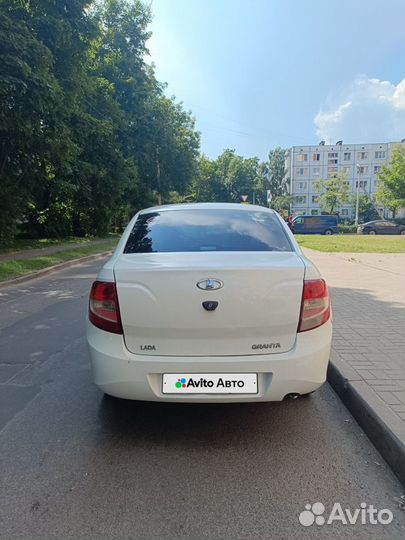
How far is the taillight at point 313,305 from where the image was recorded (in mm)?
2950

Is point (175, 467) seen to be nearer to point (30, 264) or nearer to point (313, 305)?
point (313, 305)

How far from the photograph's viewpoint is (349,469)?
2754mm

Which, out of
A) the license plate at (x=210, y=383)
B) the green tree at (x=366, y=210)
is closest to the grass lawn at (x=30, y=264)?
the license plate at (x=210, y=383)

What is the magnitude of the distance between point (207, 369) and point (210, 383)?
100mm

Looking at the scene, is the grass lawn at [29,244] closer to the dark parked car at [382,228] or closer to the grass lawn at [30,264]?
the grass lawn at [30,264]

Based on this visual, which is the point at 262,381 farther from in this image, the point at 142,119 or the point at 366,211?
the point at 366,211

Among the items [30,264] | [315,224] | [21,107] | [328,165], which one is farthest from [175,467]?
[328,165]

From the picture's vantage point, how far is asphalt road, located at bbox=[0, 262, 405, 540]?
2.24m

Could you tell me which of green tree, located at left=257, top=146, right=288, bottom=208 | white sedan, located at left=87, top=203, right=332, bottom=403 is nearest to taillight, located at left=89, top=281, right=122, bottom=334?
white sedan, located at left=87, top=203, right=332, bottom=403

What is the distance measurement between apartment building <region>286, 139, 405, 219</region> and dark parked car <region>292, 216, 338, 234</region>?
50.2 meters

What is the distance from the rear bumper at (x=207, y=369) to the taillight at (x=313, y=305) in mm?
68

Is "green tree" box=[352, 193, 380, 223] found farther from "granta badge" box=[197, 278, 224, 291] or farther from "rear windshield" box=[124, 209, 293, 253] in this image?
"granta badge" box=[197, 278, 224, 291]

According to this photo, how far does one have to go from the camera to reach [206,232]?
3678mm

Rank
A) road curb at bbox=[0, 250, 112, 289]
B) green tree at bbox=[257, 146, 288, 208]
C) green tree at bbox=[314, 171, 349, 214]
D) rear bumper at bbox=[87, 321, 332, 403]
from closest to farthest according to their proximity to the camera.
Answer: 1. rear bumper at bbox=[87, 321, 332, 403]
2. road curb at bbox=[0, 250, 112, 289]
3. green tree at bbox=[314, 171, 349, 214]
4. green tree at bbox=[257, 146, 288, 208]
